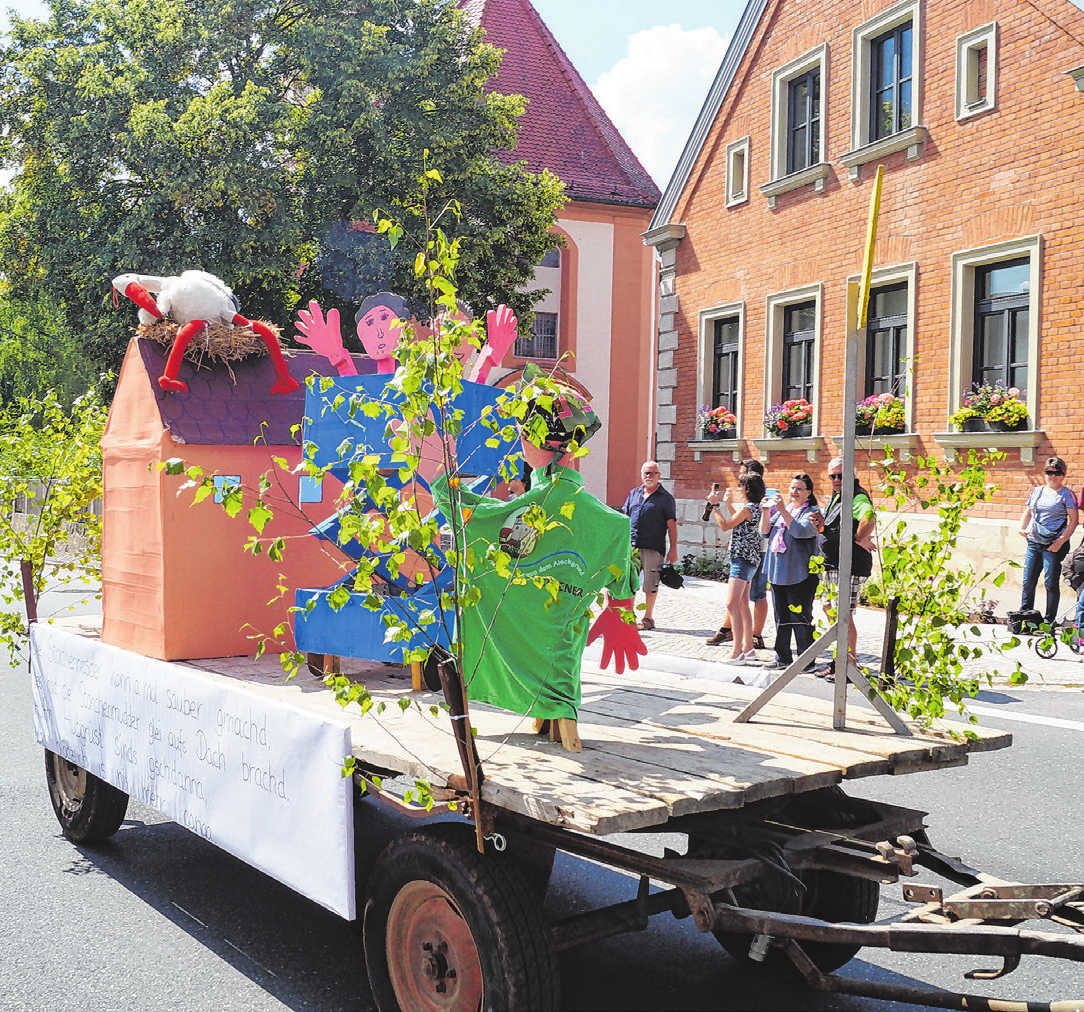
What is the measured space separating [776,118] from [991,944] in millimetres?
17408

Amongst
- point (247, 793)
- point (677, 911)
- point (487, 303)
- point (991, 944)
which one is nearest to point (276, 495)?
point (247, 793)

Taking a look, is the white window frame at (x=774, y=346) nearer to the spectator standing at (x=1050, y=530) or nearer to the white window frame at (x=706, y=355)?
the white window frame at (x=706, y=355)

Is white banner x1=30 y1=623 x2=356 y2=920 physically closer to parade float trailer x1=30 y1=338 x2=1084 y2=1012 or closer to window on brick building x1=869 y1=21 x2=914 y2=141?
parade float trailer x1=30 y1=338 x2=1084 y2=1012

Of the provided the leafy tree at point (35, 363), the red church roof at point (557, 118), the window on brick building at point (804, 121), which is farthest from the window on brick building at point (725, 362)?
the leafy tree at point (35, 363)

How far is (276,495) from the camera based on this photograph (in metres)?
5.04

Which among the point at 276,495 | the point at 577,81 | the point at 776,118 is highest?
the point at 577,81

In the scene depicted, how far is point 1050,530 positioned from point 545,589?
391 inches

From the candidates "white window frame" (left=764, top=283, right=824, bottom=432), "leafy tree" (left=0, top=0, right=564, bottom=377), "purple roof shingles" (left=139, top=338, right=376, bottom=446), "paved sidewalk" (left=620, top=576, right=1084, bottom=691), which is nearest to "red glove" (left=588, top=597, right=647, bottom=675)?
"purple roof shingles" (left=139, top=338, right=376, bottom=446)

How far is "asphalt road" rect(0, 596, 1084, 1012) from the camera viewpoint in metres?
3.69

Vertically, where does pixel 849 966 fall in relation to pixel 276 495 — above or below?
below

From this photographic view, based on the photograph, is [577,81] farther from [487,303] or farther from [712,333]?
[712,333]

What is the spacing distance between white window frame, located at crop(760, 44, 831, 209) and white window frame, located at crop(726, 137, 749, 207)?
→ 0.79 meters

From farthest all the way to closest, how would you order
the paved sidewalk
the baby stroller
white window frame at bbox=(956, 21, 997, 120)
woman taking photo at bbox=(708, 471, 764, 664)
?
white window frame at bbox=(956, 21, 997, 120) < woman taking photo at bbox=(708, 471, 764, 664) < the baby stroller < the paved sidewalk

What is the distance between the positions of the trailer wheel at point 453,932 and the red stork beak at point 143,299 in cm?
283
